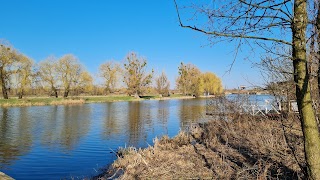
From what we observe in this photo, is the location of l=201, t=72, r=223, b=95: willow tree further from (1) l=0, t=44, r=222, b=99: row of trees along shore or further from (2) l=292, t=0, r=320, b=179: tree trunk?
(2) l=292, t=0, r=320, b=179: tree trunk

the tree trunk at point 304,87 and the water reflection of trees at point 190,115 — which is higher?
the tree trunk at point 304,87

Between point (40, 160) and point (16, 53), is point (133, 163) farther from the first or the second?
point (16, 53)

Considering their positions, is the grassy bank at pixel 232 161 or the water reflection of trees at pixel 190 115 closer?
the grassy bank at pixel 232 161

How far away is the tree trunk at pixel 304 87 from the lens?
134 inches

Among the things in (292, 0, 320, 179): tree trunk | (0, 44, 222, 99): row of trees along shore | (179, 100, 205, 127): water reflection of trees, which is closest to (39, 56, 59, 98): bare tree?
(0, 44, 222, 99): row of trees along shore

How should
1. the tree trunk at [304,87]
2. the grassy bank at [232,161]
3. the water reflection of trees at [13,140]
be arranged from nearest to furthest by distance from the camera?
the tree trunk at [304,87], the grassy bank at [232,161], the water reflection of trees at [13,140]

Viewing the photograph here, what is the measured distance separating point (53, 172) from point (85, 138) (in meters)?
6.57

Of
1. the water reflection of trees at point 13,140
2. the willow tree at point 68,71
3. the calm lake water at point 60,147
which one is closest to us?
the calm lake water at point 60,147

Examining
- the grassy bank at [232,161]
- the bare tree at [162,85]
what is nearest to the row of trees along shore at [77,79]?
the bare tree at [162,85]

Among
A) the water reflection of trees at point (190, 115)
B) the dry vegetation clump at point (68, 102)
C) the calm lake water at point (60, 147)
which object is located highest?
the dry vegetation clump at point (68, 102)

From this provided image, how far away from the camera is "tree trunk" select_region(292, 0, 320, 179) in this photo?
11.1ft

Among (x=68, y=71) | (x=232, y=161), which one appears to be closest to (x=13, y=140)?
(x=232, y=161)

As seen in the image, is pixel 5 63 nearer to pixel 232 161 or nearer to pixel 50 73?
pixel 50 73

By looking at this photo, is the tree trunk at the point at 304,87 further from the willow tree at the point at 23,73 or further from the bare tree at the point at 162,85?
the bare tree at the point at 162,85
